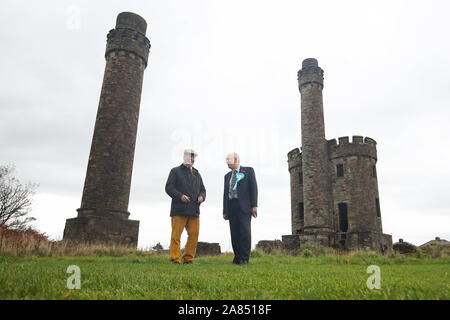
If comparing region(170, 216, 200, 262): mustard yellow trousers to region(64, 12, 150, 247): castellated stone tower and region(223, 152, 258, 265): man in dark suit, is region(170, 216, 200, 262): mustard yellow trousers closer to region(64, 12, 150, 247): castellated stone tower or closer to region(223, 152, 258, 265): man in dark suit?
region(223, 152, 258, 265): man in dark suit

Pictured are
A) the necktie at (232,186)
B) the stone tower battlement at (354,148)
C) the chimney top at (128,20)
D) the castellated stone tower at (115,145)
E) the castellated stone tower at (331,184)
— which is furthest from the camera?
the stone tower battlement at (354,148)

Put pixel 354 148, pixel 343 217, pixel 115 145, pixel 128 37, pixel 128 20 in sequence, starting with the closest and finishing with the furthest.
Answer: pixel 115 145 < pixel 128 37 < pixel 128 20 < pixel 343 217 < pixel 354 148

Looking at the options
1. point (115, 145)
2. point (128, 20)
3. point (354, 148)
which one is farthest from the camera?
point (354, 148)

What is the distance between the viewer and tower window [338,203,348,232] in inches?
910

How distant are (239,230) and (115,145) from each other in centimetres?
837

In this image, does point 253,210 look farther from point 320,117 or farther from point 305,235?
point 320,117

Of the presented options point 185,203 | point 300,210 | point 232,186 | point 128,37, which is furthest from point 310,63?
point 185,203

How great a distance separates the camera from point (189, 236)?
247 inches

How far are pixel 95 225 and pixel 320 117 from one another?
688 inches

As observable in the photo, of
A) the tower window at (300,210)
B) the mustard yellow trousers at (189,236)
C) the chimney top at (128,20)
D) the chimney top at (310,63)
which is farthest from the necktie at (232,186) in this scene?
the tower window at (300,210)

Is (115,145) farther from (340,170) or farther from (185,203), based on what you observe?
(340,170)

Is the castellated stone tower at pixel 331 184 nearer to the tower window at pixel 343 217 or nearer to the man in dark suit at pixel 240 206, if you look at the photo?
the tower window at pixel 343 217

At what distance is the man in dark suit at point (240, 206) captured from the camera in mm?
5811

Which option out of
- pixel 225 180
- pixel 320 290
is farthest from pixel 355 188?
pixel 320 290
